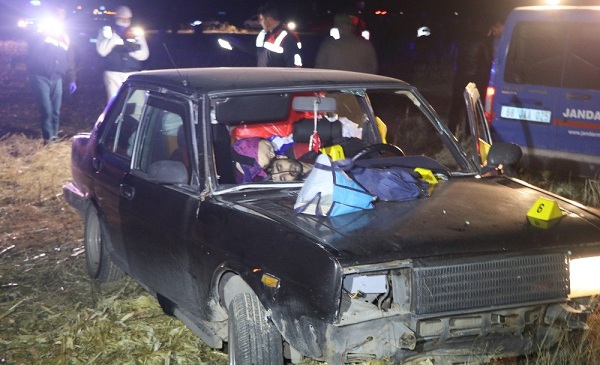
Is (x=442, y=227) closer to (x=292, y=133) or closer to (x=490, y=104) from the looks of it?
(x=292, y=133)

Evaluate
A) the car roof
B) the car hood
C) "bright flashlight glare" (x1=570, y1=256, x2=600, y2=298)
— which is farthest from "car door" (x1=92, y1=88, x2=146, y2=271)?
"bright flashlight glare" (x1=570, y1=256, x2=600, y2=298)

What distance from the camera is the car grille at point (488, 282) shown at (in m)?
3.97

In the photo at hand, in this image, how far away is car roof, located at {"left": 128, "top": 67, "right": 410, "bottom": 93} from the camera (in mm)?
5164

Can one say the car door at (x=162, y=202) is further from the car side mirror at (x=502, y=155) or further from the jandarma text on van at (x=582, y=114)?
the jandarma text on van at (x=582, y=114)

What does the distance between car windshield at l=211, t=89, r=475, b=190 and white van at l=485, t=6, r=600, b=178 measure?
10.7 feet

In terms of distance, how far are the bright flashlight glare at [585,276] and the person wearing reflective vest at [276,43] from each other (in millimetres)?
5828

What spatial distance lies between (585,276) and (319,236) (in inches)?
52.4

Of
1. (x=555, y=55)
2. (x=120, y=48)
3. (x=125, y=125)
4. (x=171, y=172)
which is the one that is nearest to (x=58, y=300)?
(x=125, y=125)

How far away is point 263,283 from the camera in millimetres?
4117

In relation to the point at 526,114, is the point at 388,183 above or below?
above

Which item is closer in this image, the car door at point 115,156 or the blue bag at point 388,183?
the blue bag at point 388,183

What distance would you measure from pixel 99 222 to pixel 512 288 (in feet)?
10.2

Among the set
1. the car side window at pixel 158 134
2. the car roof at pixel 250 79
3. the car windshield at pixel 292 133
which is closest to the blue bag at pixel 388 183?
the car windshield at pixel 292 133

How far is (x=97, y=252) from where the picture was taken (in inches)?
247
